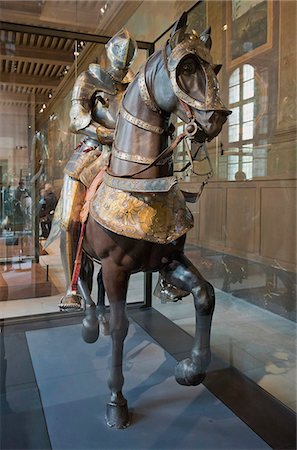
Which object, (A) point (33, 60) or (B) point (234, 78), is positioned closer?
(A) point (33, 60)

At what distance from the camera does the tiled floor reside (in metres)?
2.78

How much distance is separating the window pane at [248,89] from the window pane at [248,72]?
48 millimetres

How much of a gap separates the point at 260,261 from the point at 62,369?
226cm

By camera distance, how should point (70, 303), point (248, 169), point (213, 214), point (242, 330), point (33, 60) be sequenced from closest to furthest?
point (70, 303) → point (242, 330) → point (33, 60) → point (248, 169) → point (213, 214)

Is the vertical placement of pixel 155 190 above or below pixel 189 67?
below

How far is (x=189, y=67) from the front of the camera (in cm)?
152

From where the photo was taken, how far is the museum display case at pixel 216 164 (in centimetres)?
357

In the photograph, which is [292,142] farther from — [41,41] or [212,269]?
[41,41]

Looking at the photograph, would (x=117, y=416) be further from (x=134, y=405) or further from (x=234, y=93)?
(x=234, y=93)

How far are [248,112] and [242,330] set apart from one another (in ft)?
7.00

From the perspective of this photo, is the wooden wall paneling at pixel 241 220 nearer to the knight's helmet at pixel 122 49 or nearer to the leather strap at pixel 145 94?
the knight's helmet at pixel 122 49

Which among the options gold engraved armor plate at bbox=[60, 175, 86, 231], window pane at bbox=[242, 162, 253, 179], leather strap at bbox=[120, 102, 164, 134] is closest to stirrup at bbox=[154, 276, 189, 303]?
gold engraved armor plate at bbox=[60, 175, 86, 231]

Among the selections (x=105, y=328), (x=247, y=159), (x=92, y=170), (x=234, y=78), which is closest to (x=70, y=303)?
(x=92, y=170)

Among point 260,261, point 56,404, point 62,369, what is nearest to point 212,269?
point 260,261
